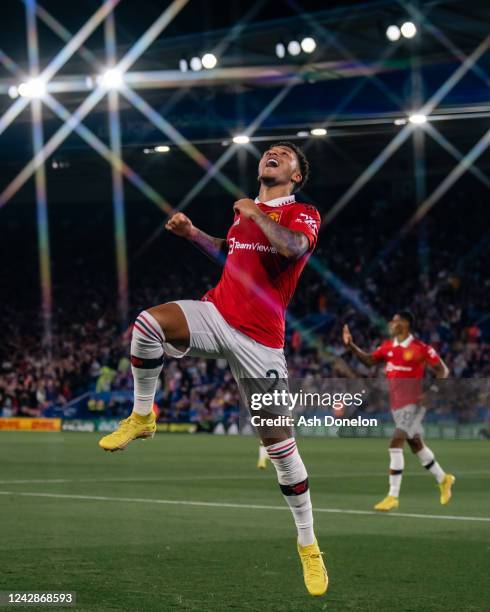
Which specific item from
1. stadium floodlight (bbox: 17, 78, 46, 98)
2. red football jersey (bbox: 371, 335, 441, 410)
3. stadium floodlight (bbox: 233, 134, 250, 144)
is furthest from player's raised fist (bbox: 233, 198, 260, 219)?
stadium floodlight (bbox: 233, 134, 250, 144)

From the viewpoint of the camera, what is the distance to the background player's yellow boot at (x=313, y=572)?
285 inches

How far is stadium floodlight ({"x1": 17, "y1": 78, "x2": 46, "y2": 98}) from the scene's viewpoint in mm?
32344

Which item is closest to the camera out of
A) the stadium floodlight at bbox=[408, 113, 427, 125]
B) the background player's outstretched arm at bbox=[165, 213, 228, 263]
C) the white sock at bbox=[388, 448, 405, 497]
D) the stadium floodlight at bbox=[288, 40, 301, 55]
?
the background player's outstretched arm at bbox=[165, 213, 228, 263]

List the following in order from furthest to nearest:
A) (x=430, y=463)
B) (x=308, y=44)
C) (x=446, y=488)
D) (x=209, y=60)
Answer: (x=209, y=60) < (x=308, y=44) < (x=430, y=463) < (x=446, y=488)

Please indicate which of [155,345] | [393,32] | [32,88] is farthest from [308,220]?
[32,88]

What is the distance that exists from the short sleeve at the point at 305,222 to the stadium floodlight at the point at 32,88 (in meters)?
26.4

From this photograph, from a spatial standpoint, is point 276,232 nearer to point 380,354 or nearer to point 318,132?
point 380,354

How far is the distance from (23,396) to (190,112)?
38.1ft

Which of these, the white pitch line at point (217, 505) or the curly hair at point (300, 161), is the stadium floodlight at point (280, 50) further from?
the curly hair at point (300, 161)

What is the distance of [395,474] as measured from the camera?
14328 millimetres

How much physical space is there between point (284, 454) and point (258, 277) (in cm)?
113

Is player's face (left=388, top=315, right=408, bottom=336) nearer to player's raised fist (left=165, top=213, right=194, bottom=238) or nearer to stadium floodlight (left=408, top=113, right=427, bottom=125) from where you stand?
player's raised fist (left=165, top=213, right=194, bottom=238)

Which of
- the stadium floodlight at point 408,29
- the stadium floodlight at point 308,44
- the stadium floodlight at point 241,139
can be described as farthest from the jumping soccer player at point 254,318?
the stadium floodlight at point 241,139

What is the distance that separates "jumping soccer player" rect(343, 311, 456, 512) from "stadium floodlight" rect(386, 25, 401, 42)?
14278 millimetres
